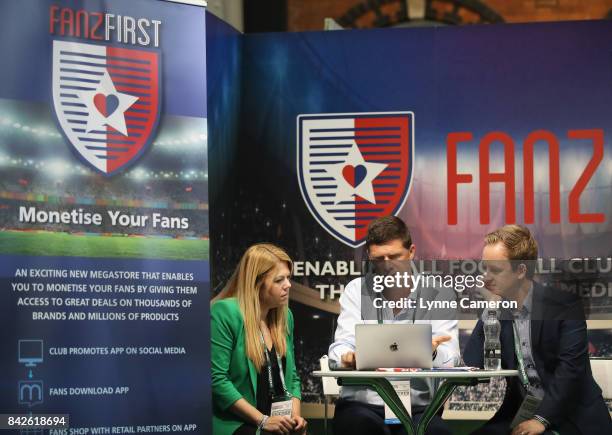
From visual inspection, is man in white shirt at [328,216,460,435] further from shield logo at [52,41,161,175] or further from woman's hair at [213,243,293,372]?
shield logo at [52,41,161,175]

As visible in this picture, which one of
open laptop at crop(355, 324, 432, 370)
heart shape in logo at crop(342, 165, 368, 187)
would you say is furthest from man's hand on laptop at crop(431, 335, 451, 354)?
heart shape in logo at crop(342, 165, 368, 187)

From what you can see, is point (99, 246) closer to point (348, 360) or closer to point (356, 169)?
point (348, 360)

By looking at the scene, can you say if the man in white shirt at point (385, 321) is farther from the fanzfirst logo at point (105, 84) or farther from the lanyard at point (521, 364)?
the fanzfirst logo at point (105, 84)

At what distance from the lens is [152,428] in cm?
397

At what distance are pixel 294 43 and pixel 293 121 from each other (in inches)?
19.2

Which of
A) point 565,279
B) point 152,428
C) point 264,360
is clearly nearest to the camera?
point 152,428

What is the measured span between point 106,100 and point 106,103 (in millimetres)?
12

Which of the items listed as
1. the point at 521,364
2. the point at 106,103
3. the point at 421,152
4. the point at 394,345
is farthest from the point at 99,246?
the point at 421,152

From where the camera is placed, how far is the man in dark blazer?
3975 mm

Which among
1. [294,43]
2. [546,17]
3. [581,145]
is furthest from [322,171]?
[546,17]

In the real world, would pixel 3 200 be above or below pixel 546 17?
→ below

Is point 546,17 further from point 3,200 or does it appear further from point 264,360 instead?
point 3,200

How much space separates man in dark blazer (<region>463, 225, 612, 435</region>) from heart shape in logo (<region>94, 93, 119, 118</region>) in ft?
5.59

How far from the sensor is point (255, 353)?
446 cm
